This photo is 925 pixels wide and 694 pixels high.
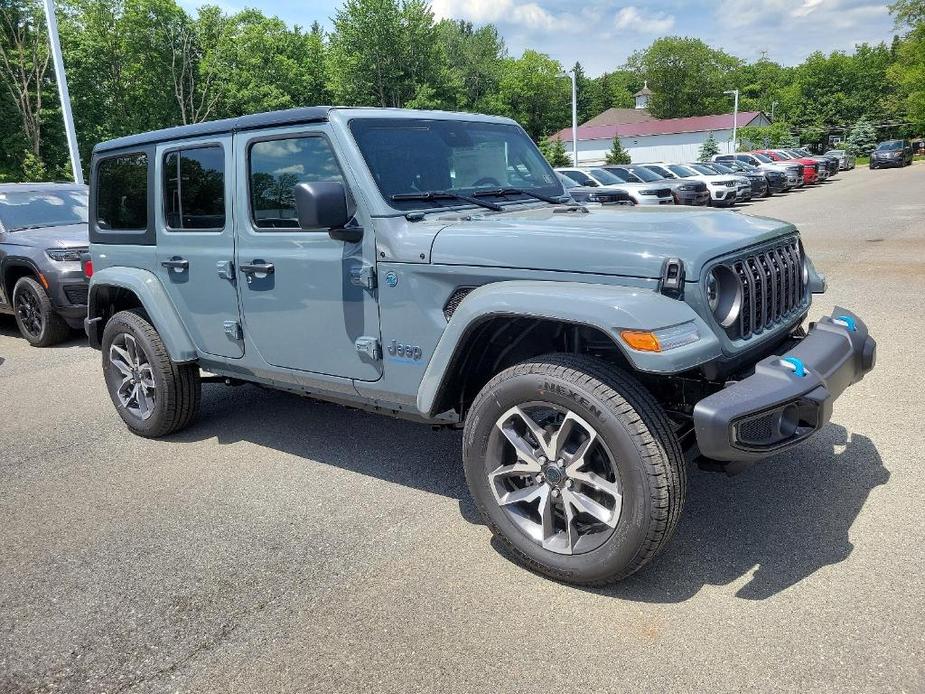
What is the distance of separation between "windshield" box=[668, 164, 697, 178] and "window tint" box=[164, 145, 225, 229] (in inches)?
875

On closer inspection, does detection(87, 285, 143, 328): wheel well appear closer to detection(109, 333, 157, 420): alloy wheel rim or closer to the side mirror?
detection(109, 333, 157, 420): alloy wheel rim

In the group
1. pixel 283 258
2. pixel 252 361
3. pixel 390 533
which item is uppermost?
pixel 283 258

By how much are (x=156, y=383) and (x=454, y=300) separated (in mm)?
2563

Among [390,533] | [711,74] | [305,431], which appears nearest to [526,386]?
[390,533]

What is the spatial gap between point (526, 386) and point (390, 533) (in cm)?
116

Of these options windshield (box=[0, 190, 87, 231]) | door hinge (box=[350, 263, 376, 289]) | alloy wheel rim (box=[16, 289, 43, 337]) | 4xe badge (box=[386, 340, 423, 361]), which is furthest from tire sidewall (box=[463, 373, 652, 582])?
windshield (box=[0, 190, 87, 231])

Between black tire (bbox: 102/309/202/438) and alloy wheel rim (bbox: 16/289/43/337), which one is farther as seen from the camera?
alloy wheel rim (bbox: 16/289/43/337)

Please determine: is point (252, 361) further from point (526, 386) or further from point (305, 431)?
point (526, 386)

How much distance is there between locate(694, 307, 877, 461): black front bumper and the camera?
8.61ft

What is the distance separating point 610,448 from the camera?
2.83 m

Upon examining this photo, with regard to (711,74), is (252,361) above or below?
below

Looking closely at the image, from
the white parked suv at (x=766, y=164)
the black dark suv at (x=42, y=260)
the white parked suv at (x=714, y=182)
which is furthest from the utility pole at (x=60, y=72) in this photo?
the white parked suv at (x=766, y=164)

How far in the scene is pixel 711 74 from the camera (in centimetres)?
9800

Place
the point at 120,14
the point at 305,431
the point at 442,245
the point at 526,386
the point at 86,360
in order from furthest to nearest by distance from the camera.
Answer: the point at 120,14, the point at 86,360, the point at 305,431, the point at 442,245, the point at 526,386
